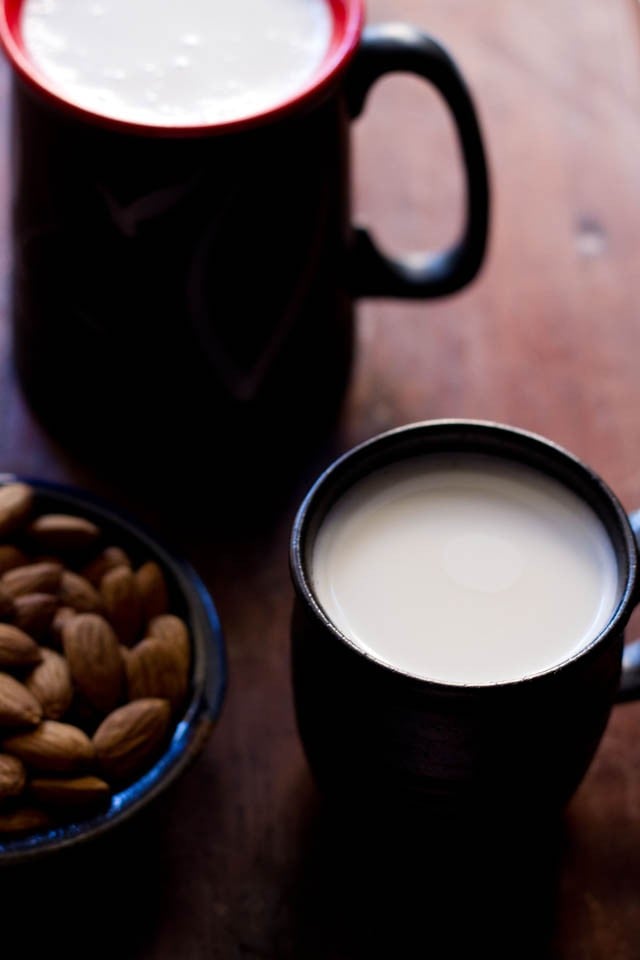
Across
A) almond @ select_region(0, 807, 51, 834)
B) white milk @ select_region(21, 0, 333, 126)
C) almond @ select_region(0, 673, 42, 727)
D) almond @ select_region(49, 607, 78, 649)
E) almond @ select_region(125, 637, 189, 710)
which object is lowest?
almond @ select_region(0, 807, 51, 834)

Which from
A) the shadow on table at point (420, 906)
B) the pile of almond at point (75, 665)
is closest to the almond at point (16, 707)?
the pile of almond at point (75, 665)


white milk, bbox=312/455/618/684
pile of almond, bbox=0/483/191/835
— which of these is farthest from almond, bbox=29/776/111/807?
white milk, bbox=312/455/618/684

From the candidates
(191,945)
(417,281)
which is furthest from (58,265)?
(191,945)

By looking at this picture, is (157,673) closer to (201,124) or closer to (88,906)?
(88,906)

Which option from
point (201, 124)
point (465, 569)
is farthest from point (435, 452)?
point (201, 124)

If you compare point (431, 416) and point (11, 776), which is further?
point (431, 416)

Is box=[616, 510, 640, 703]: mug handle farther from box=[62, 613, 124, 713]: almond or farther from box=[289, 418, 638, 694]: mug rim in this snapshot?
box=[62, 613, 124, 713]: almond

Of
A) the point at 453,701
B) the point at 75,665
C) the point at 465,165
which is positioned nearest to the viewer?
the point at 453,701
